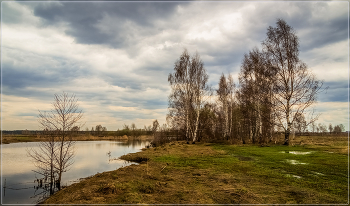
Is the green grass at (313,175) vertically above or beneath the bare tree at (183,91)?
beneath

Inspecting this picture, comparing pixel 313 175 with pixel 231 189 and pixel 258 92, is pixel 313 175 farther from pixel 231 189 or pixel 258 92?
pixel 258 92

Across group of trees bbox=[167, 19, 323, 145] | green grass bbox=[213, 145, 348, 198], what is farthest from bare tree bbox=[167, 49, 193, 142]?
green grass bbox=[213, 145, 348, 198]

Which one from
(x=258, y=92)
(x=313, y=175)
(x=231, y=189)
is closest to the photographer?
(x=231, y=189)

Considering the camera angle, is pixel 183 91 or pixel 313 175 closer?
pixel 313 175

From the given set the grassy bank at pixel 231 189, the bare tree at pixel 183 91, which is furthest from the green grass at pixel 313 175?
the bare tree at pixel 183 91

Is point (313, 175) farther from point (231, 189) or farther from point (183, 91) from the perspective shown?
point (183, 91)

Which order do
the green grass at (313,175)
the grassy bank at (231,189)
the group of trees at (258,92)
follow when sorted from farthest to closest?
the group of trees at (258,92)
the green grass at (313,175)
the grassy bank at (231,189)

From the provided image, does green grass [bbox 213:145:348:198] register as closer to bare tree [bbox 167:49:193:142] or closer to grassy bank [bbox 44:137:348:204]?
grassy bank [bbox 44:137:348:204]

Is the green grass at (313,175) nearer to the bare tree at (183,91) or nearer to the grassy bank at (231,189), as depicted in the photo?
the grassy bank at (231,189)

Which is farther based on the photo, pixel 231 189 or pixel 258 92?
pixel 258 92

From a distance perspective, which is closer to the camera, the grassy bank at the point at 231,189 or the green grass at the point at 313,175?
the grassy bank at the point at 231,189

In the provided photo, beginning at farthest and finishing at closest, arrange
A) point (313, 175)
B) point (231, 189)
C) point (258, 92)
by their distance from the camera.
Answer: point (258, 92) → point (313, 175) → point (231, 189)

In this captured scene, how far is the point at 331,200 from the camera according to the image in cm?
527

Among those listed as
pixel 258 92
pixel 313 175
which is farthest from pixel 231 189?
pixel 258 92
